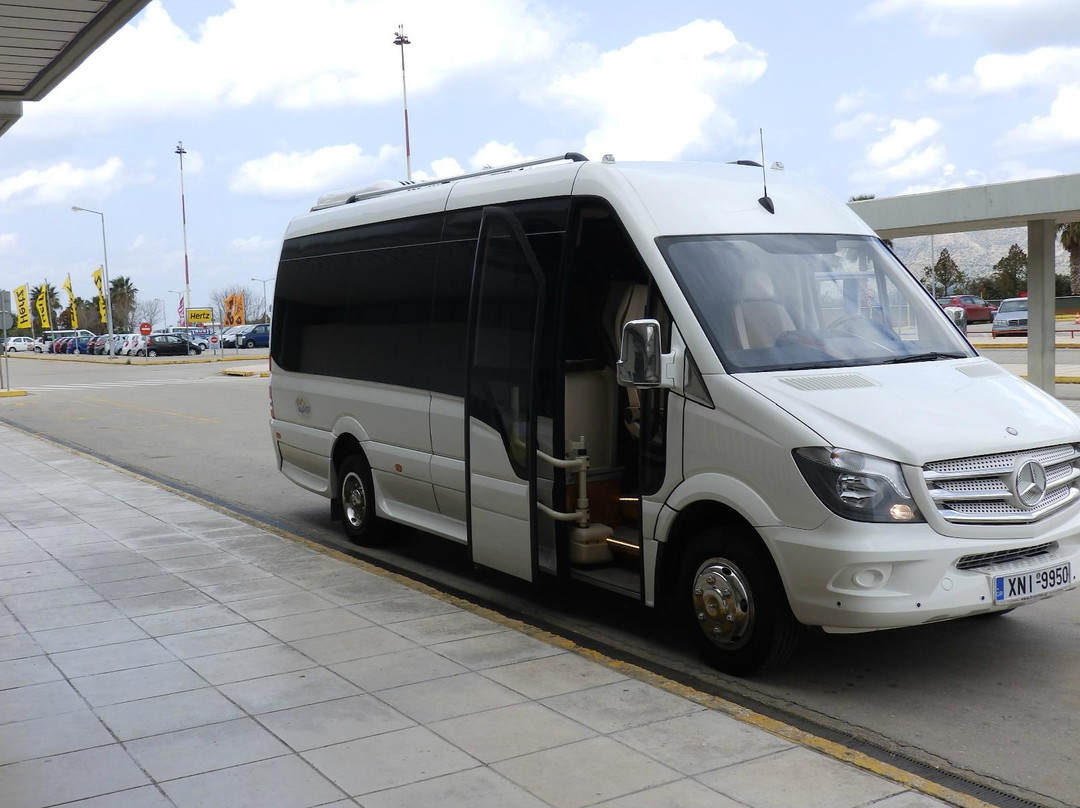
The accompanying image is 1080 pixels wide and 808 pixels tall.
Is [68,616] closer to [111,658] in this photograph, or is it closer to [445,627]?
[111,658]

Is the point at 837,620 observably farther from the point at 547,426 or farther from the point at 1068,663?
the point at 547,426

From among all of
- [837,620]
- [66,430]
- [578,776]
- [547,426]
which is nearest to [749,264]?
[547,426]

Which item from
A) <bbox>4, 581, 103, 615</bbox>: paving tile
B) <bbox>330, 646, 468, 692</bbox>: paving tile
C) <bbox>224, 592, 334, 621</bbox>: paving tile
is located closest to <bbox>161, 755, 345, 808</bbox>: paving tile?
<bbox>330, 646, 468, 692</bbox>: paving tile

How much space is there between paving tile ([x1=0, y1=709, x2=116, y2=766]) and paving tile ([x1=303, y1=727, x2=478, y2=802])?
3.31 feet

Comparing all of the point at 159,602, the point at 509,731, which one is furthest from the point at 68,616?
the point at 509,731

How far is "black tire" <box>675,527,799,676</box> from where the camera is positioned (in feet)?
17.9

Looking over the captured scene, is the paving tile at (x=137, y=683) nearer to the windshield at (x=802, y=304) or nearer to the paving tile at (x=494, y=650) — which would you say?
the paving tile at (x=494, y=650)

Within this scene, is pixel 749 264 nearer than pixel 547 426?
Yes

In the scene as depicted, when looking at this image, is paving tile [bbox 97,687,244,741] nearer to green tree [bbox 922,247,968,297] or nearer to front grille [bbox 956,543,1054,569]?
front grille [bbox 956,543,1054,569]

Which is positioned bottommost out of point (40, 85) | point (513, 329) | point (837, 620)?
point (837, 620)

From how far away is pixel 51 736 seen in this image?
16.1 ft

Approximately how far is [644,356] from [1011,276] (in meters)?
85.9

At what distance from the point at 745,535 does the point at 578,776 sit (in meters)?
1.70

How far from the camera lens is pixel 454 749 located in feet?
15.1
